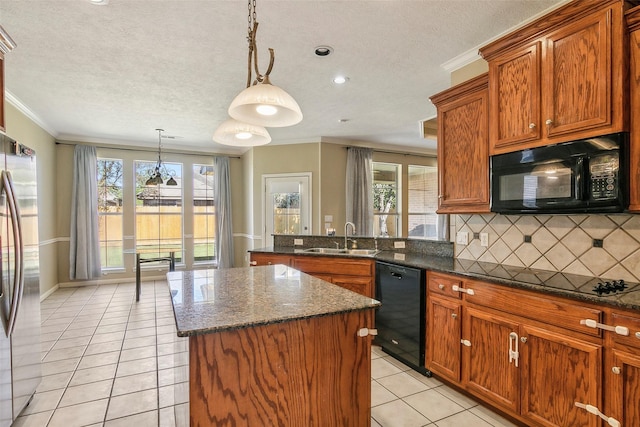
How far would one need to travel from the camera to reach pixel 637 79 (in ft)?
5.57

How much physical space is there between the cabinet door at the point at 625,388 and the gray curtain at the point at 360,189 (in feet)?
15.7

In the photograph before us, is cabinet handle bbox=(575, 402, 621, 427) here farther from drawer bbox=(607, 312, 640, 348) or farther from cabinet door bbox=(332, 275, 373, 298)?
cabinet door bbox=(332, 275, 373, 298)

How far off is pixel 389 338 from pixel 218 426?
210 cm

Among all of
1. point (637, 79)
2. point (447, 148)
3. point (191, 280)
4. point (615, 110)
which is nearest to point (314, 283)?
point (191, 280)

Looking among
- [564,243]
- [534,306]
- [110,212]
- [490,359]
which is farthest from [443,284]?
[110,212]

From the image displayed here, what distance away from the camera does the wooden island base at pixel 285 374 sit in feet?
4.24

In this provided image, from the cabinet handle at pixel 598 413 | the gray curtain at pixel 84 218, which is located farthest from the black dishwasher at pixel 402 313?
the gray curtain at pixel 84 218

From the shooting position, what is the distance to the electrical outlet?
2941 mm

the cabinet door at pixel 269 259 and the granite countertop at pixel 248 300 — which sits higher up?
the granite countertop at pixel 248 300

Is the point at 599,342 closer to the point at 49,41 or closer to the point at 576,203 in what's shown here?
the point at 576,203

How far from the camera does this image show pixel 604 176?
1765mm

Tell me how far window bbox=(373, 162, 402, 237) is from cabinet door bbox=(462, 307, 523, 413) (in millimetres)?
4610

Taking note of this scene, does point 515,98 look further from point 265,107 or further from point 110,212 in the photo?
point 110,212

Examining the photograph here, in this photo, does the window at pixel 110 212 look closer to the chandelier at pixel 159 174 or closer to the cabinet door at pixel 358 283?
the chandelier at pixel 159 174
